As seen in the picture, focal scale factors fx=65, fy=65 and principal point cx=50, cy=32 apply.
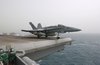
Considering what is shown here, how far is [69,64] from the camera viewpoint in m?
26.1

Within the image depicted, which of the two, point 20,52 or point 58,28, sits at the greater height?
point 58,28

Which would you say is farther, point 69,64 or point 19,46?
point 69,64

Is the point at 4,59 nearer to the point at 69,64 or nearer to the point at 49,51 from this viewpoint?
the point at 49,51

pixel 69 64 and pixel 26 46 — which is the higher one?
pixel 26 46

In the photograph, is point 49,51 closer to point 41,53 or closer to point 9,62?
point 41,53

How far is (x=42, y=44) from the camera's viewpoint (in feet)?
39.2

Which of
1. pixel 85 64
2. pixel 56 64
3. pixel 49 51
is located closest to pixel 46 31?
pixel 49 51

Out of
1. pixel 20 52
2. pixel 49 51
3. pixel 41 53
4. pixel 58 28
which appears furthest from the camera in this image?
pixel 58 28

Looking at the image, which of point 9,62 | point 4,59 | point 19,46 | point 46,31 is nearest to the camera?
point 4,59

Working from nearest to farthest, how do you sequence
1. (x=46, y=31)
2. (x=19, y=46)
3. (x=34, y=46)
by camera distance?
(x=19, y=46) < (x=34, y=46) < (x=46, y=31)

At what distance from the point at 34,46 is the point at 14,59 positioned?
518 cm

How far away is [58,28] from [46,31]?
12.6 ft

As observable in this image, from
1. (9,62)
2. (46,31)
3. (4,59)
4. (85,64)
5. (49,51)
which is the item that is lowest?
(85,64)

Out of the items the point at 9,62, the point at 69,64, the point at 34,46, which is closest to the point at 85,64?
the point at 69,64
